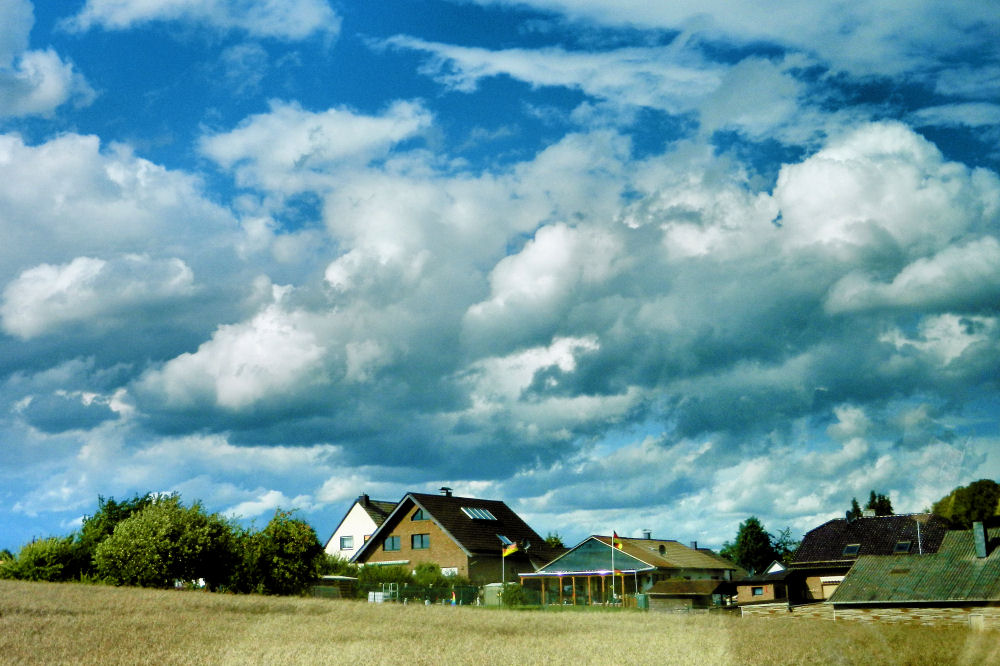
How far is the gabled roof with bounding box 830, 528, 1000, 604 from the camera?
124 feet

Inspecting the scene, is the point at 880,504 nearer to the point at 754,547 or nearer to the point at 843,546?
the point at 754,547

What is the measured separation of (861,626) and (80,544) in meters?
38.5

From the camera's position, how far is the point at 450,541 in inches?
2702

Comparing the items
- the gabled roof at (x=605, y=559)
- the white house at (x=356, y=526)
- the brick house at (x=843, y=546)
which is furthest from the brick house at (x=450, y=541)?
the brick house at (x=843, y=546)

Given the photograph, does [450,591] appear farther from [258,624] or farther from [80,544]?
[258,624]

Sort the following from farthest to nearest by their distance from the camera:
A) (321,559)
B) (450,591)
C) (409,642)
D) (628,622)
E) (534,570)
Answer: (534,570) < (450,591) < (321,559) < (628,622) < (409,642)

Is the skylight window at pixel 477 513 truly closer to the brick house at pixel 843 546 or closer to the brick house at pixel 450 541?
the brick house at pixel 450 541

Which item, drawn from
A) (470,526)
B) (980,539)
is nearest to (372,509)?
(470,526)

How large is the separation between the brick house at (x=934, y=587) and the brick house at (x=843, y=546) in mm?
21819

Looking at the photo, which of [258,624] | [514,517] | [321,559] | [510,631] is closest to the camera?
[258,624]

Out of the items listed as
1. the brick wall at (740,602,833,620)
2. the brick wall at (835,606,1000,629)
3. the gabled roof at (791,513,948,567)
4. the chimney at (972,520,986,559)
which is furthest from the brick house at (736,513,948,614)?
the brick wall at (835,606,1000,629)

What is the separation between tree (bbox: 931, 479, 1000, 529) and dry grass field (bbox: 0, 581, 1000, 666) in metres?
A: 43.2

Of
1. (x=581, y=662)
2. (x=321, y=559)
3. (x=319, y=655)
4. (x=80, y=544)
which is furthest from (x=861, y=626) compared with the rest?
(x=80, y=544)

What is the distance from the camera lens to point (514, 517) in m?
80.1
